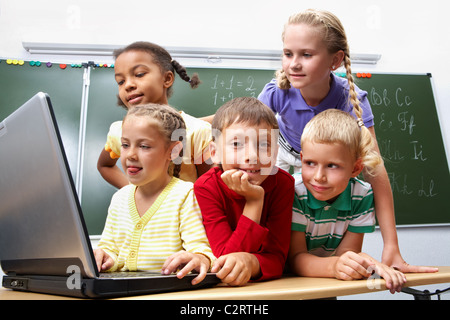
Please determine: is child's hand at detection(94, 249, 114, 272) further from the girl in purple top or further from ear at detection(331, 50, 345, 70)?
ear at detection(331, 50, 345, 70)

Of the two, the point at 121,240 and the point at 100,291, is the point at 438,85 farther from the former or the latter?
the point at 100,291

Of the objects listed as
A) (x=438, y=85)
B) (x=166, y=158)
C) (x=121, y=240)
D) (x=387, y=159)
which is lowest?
(x=121, y=240)

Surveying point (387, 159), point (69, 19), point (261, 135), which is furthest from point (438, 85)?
point (69, 19)

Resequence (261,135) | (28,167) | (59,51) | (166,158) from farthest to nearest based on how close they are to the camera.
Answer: (59,51)
(166,158)
(261,135)
(28,167)

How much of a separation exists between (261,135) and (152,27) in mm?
2323

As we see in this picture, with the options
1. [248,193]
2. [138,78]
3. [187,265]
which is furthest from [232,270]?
[138,78]

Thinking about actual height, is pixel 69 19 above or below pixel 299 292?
above

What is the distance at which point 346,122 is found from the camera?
110cm

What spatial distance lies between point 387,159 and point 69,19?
2.67m

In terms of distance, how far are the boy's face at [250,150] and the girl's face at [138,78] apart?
26.6 inches

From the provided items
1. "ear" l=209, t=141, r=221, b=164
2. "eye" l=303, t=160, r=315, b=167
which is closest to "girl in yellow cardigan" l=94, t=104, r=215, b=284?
"ear" l=209, t=141, r=221, b=164

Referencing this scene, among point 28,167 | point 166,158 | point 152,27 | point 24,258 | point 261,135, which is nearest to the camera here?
point 28,167

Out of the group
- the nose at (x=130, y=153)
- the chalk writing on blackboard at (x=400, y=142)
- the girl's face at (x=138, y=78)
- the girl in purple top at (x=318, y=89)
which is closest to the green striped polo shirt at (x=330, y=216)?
the girl in purple top at (x=318, y=89)

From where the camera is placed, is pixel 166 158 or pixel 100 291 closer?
pixel 100 291
